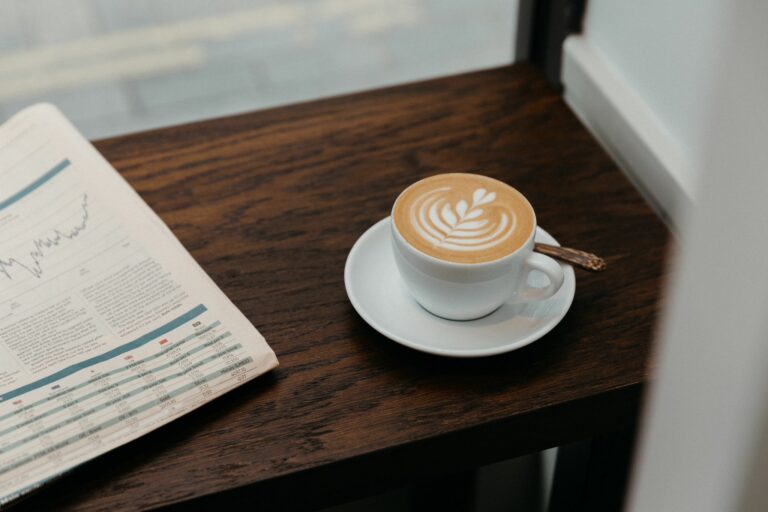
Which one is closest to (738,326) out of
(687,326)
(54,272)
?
(687,326)

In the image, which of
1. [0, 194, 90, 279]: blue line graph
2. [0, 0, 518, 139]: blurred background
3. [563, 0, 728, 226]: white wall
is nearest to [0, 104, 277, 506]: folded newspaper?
[0, 194, 90, 279]: blue line graph

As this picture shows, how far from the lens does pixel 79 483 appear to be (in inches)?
16.7

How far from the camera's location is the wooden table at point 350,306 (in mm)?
440

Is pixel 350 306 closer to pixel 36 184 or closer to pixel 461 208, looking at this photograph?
pixel 461 208

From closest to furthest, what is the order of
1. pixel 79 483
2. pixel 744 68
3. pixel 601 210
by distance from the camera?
pixel 744 68, pixel 79 483, pixel 601 210

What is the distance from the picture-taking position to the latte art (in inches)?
18.3

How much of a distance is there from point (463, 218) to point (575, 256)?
0.07m

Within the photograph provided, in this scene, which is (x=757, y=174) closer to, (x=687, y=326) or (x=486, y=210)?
(x=687, y=326)

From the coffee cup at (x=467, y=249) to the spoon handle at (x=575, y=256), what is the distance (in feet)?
0.05

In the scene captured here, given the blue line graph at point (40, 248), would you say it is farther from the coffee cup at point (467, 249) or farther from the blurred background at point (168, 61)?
the blurred background at point (168, 61)

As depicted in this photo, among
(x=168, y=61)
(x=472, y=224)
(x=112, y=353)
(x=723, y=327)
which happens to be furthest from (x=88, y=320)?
(x=168, y=61)

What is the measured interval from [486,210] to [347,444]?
0.52 feet

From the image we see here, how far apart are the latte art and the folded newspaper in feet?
0.38

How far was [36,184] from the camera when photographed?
0.57m
